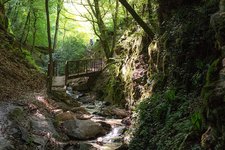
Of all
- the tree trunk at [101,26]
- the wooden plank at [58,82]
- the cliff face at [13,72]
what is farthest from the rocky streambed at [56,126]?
the tree trunk at [101,26]

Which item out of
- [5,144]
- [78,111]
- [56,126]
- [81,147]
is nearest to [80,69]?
[78,111]

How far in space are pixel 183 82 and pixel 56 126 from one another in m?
4.62

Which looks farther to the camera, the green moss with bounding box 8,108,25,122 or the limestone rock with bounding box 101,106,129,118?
the limestone rock with bounding box 101,106,129,118

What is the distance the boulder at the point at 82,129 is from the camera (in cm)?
1059

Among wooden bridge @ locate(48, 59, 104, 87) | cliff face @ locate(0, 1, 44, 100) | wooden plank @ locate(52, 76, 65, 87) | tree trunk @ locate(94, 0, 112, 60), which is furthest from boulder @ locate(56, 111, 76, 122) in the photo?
tree trunk @ locate(94, 0, 112, 60)

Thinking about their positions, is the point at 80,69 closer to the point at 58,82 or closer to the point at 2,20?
the point at 58,82

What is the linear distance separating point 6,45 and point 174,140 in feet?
37.4

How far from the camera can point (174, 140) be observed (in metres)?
6.79

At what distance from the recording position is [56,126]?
34.8 ft

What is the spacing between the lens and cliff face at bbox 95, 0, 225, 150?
222 inches

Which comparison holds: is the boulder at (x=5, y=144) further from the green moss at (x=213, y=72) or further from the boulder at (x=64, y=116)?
the green moss at (x=213, y=72)

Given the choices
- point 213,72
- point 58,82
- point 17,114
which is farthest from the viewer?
point 58,82

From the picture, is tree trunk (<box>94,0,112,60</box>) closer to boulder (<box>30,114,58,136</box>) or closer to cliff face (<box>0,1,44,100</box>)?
cliff face (<box>0,1,44,100</box>)

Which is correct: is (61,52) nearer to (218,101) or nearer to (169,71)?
(169,71)
